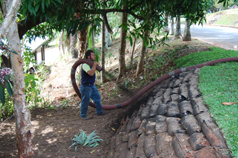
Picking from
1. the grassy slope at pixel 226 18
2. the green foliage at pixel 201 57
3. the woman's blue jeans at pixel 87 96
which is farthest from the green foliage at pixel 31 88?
the grassy slope at pixel 226 18

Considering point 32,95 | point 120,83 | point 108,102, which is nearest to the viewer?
point 32,95

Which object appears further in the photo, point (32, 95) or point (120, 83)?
point (120, 83)

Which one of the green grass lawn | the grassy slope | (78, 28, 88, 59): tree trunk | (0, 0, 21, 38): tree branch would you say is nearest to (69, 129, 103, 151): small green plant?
the green grass lawn

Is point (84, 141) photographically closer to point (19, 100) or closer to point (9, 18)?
point (19, 100)

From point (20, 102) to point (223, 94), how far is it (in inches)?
125

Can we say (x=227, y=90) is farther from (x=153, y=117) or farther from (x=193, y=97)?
(x=153, y=117)

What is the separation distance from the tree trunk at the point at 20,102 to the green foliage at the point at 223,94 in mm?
2644

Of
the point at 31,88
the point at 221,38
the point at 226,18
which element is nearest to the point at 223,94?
the point at 31,88

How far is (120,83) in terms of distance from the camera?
7.48 metres

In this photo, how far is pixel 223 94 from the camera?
3.42 metres

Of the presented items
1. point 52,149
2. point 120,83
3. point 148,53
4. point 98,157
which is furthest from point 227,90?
point 148,53

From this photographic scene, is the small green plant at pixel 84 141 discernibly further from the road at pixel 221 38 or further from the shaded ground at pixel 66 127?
the road at pixel 221 38

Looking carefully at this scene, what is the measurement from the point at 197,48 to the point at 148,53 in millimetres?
A: 2097

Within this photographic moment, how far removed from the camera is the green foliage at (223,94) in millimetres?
2343
